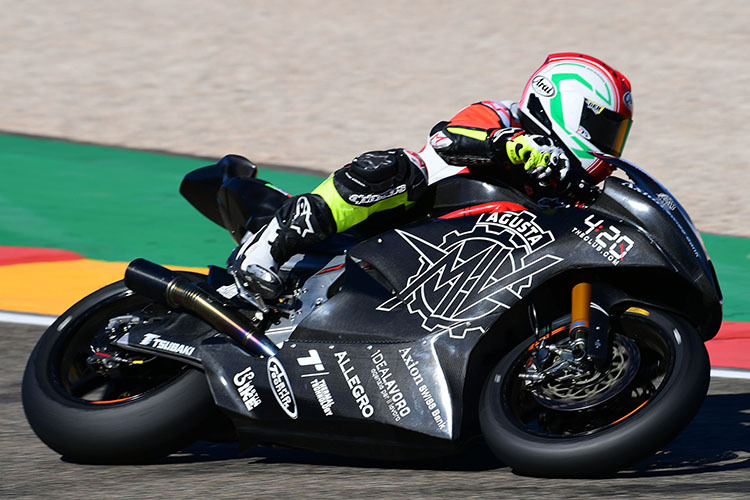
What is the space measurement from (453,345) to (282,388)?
2.17ft

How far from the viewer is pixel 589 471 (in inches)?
167

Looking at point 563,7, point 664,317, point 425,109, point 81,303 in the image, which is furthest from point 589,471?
point 563,7

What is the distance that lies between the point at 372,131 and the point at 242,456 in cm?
725

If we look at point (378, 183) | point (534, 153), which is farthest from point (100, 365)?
point (534, 153)

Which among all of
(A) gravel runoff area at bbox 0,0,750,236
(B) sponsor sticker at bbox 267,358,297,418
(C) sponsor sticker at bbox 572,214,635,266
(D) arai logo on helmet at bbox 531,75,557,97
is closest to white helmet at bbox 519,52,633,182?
(D) arai logo on helmet at bbox 531,75,557,97

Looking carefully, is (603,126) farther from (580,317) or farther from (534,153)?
(580,317)

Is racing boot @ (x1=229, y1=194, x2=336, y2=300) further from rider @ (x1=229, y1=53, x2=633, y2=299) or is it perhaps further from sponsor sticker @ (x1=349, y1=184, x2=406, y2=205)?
sponsor sticker @ (x1=349, y1=184, x2=406, y2=205)

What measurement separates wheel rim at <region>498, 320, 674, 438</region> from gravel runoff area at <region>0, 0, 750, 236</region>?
16.4 ft

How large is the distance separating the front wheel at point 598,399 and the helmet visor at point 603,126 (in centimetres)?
74

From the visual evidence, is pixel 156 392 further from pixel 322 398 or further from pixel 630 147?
pixel 630 147

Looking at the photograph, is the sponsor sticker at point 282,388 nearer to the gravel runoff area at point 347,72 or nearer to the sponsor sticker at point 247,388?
the sponsor sticker at point 247,388

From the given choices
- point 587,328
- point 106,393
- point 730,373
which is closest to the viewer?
point 587,328

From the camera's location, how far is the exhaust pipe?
190 inches

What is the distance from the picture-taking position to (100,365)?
5152mm
